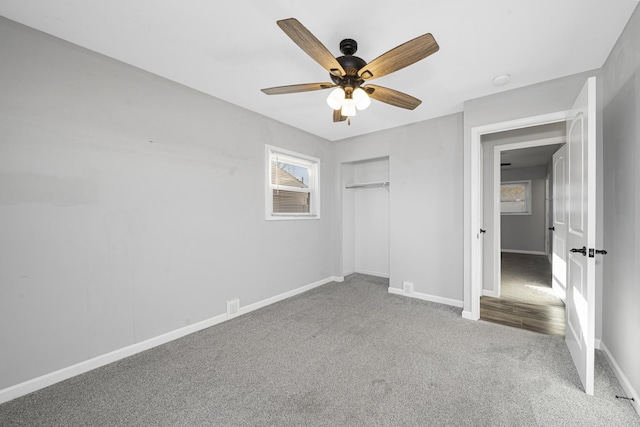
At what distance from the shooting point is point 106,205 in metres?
2.09

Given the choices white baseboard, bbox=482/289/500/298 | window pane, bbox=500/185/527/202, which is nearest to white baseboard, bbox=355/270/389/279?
white baseboard, bbox=482/289/500/298

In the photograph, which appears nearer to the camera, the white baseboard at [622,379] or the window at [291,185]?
the white baseboard at [622,379]

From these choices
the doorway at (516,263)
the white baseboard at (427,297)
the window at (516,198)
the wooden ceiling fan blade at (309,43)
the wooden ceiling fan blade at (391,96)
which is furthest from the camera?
the window at (516,198)

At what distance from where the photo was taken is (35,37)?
71.1 inches

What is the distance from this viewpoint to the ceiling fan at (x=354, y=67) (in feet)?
4.78

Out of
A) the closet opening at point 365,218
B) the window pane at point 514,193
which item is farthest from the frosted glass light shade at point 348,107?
the window pane at point 514,193

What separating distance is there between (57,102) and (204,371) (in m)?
2.26

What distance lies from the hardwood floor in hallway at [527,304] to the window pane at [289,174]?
2.97 meters

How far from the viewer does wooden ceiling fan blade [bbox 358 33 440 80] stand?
143 centimetres

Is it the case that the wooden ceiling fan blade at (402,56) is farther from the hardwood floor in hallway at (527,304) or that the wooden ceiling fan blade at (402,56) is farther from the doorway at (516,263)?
the hardwood floor in hallway at (527,304)

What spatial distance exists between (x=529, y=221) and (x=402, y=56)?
8215 millimetres

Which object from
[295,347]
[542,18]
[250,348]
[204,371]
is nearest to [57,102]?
[204,371]

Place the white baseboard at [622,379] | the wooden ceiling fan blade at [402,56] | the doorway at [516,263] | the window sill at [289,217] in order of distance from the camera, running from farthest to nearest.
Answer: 1. the window sill at [289,217]
2. the doorway at [516,263]
3. the white baseboard at [622,379]
4. the wooden ceiling fan blade at [402,56]

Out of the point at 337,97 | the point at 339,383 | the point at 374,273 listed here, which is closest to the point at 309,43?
the point at 337,97
